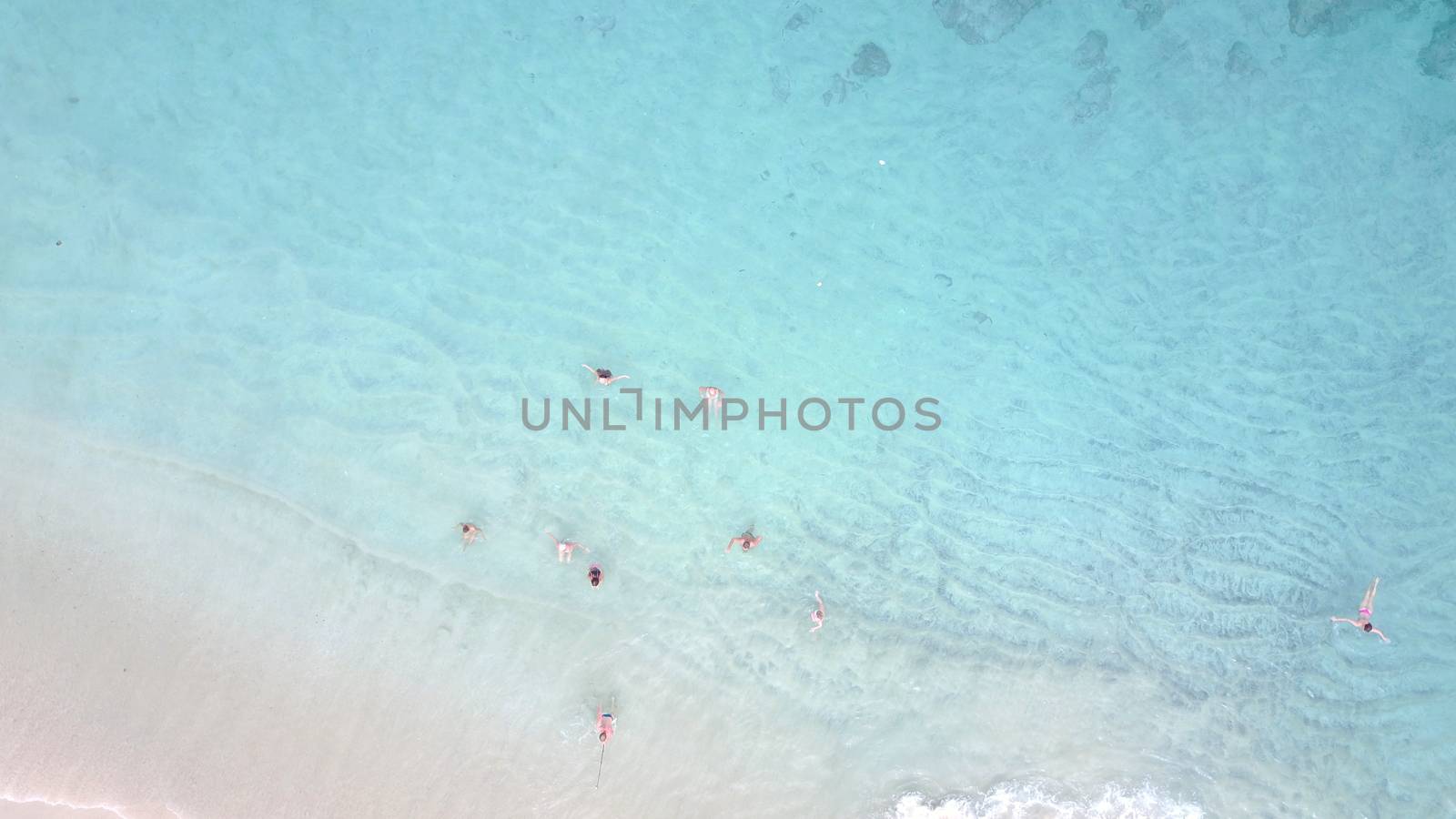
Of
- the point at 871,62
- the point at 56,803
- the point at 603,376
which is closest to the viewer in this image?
the point at 56,803

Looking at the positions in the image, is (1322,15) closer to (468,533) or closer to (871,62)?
(871,62)

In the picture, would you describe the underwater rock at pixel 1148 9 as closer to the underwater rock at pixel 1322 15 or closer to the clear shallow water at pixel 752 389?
the clear shallow water at pixel 752 389

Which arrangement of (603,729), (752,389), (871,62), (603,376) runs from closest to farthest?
(603,729), (603,376), (752,389), (871,62)

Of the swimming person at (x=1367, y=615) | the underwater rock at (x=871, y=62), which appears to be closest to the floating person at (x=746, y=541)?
the underwater rock at (x=871, y=62)

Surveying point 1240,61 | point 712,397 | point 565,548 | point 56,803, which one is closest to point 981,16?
point 1240,61

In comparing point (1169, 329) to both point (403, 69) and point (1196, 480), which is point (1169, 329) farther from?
point (403, 69)

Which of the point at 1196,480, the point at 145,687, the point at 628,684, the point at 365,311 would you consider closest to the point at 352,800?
the point at 145,687

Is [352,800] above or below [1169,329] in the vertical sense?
below
